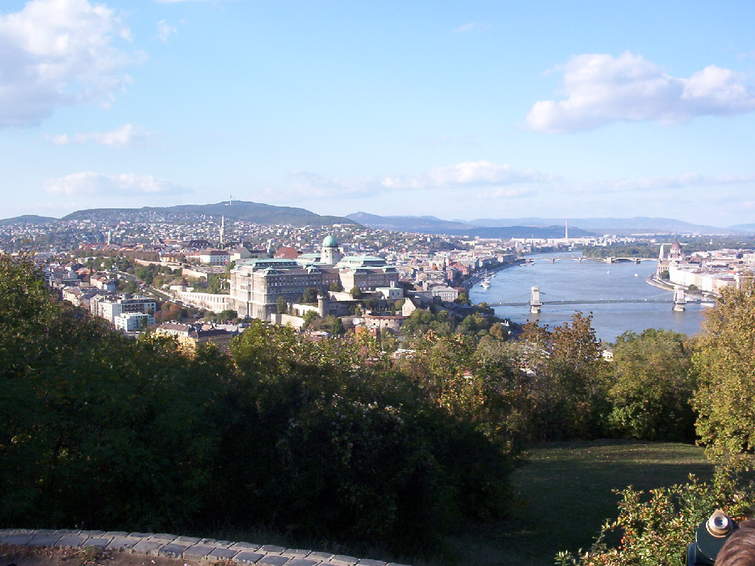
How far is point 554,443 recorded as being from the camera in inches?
601

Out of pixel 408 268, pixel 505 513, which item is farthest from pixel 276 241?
pixel 505 513

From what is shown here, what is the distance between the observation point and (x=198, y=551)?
4355 mm

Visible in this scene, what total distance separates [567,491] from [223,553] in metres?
6.75

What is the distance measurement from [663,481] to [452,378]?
3.33 metres

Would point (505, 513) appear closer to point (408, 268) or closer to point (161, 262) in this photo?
point (161, 262)

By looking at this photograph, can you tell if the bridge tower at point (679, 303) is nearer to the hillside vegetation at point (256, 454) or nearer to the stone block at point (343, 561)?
the hillside vegetation at point (256, 454)

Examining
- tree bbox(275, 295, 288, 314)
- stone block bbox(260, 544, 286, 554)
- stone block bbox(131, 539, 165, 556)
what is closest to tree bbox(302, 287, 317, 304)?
tree bbox(275, 295, 288, 314)

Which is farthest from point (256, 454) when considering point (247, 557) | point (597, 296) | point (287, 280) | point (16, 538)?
point (597, 296)

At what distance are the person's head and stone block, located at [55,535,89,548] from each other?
388 centimetres

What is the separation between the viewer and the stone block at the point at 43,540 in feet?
14.8

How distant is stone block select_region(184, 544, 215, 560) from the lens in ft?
14.1

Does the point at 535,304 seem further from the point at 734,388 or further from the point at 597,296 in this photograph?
the point at 734,388

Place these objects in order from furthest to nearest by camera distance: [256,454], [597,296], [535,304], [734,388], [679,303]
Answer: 1. [597,296]
2. [679,303]
3. [535,304]
4. [734,388]
5. [256,454]

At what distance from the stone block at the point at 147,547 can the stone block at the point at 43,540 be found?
0.53 meters
